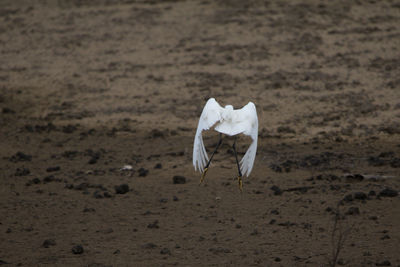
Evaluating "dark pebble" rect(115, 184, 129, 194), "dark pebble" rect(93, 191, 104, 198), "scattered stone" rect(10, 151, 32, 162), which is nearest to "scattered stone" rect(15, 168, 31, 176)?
"scattered stone" rect(10, 151, 32, 162)

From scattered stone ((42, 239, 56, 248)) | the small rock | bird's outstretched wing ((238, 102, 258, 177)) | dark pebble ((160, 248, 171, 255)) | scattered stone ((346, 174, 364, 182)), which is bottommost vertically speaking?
scattered stone ((346, 174, 364, 182))

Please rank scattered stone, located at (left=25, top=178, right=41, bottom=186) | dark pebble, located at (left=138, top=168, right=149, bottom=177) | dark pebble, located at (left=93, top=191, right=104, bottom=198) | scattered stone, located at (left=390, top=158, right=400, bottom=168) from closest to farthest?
dark pebble, located at (left=93, top=191, right=104, bottom=198) → scattered stone, located at (left=25, top=178, right=41, bottom=186) → scattered stone, located at (left=390, top=158, right=400, bottom=168) → dark pebble, located at (left=138, top=168, right=149, bottom=177)

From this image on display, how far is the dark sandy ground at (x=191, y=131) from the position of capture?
18.8 feet

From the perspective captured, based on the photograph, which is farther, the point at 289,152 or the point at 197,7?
the point at 197,7

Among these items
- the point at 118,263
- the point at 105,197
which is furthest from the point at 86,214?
the point at 118,263

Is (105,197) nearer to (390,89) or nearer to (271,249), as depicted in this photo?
(271,249)

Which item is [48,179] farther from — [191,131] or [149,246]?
[191,131]

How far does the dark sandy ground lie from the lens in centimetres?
573

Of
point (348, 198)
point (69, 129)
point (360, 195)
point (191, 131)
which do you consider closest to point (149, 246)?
point (348, 198)

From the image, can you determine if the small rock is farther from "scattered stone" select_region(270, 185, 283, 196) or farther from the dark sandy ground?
"scattered stone" select_region(270, 185, 283, 196)

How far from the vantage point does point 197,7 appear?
51.2 feet

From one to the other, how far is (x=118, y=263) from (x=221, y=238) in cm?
107

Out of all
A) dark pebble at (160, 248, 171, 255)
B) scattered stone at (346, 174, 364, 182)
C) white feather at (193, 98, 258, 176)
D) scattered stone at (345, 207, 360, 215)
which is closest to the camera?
dark pebble at (160, 248, 171, 255)

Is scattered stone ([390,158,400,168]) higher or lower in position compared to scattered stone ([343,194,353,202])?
lower
